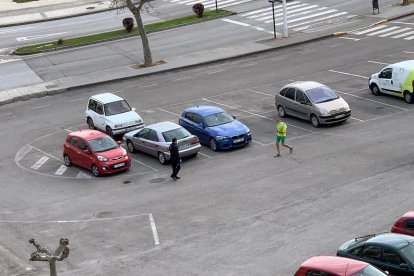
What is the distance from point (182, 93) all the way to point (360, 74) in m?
9.41

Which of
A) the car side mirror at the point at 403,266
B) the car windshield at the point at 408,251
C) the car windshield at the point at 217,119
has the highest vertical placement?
the car windshield at the point at 408,251

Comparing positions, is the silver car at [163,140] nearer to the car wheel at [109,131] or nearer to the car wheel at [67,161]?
the car wheel at [109,131]

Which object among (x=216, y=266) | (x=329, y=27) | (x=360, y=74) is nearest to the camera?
(x=216, y=266)

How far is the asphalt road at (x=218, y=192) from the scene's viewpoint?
83.9ft

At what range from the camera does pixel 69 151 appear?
36.7 meters

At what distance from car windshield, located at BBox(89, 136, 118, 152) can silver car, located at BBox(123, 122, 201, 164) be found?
1470mm

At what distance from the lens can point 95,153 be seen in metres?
35.3

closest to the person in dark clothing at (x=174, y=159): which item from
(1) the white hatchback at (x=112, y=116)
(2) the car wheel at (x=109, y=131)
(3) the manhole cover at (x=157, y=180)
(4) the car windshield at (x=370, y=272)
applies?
(3) the manhole cover at (x=157, y=180)

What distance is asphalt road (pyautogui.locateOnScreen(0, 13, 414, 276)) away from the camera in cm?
2556

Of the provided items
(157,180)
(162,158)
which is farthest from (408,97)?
(157,180)

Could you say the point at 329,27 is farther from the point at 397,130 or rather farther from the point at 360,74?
the point at 397,130

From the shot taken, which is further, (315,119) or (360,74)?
(360,74)

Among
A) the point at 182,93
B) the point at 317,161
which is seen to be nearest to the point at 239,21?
the point at 182,93

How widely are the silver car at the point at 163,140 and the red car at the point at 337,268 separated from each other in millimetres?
16133
